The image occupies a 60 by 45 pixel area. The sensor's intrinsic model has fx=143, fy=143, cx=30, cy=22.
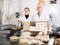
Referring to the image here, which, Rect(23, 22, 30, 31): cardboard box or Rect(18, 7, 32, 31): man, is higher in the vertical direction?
Rect(18, 7, 32, 31): man

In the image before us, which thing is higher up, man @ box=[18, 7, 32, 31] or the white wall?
the white wall

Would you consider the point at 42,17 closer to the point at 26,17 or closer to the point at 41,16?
the point at 41,16

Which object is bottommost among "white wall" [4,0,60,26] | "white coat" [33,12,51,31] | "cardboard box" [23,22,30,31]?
"cardboard box" [23,22,30,31]

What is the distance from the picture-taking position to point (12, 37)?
106 centimetres

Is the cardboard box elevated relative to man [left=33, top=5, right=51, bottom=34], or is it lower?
lower

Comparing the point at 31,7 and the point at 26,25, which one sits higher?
the point at 31,7

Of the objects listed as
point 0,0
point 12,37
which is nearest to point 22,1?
point 0,0

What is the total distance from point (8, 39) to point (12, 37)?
33mm

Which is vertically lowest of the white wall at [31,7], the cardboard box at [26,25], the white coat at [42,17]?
the cardboard box at [26,25]

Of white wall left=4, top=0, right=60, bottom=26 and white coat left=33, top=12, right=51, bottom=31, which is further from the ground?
white wall left=4, top=0, right=60, bottom=26

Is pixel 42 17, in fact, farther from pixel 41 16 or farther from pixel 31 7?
pixel 31 7

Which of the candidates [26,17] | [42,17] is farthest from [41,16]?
[26,17]

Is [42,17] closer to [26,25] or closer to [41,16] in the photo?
[41,16]

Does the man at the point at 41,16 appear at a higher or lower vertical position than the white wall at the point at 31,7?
lower
